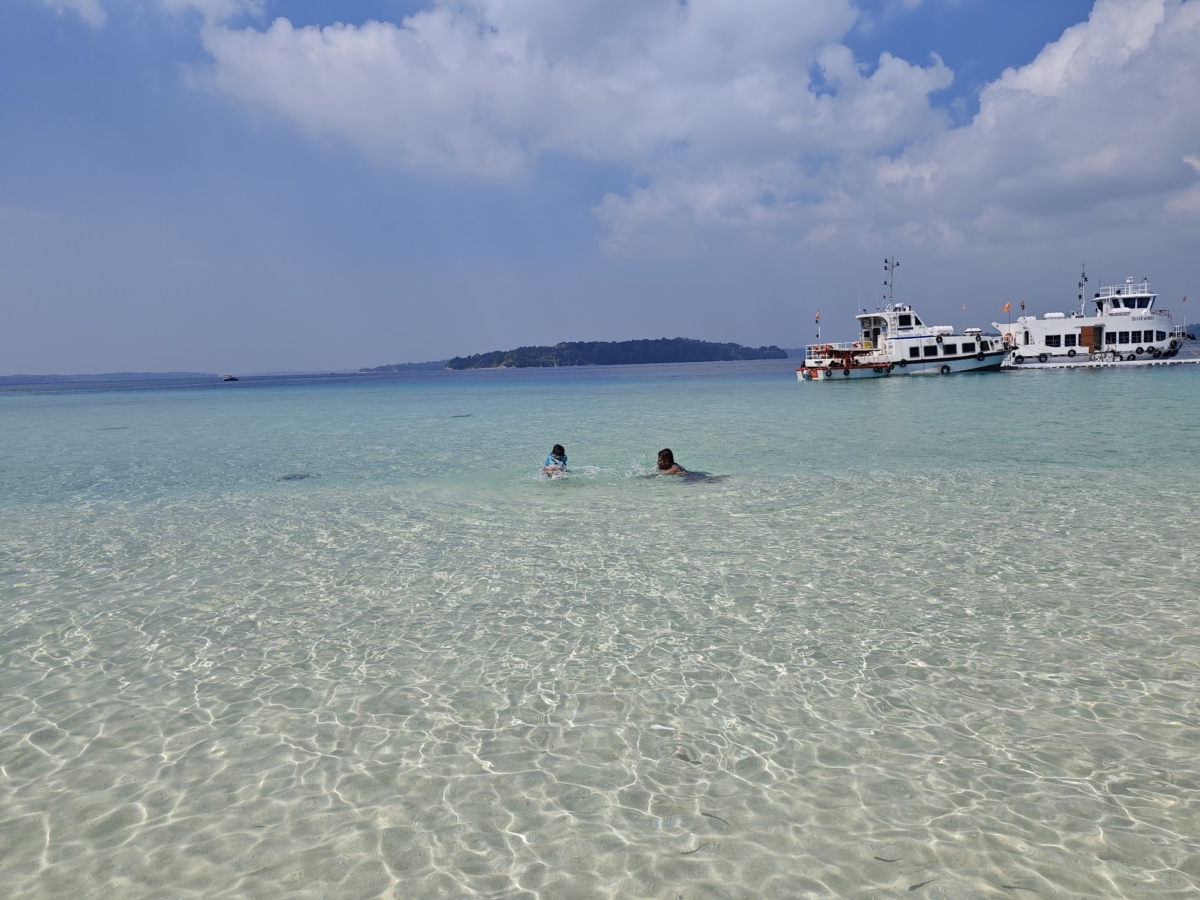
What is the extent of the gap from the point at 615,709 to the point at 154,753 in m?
3.65

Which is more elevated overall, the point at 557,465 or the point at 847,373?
the point at 847,373

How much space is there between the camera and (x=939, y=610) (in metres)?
7.84

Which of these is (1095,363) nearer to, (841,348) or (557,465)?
(841,348)

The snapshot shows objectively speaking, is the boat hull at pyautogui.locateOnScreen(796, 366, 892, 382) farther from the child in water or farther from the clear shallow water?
the child in water

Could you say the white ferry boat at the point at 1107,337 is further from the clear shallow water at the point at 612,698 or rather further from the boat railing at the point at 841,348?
the clear shallow water at the point at 612,698

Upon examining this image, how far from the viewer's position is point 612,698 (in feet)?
20.1

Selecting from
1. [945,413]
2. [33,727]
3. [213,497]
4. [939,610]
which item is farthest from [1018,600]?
[945,413]

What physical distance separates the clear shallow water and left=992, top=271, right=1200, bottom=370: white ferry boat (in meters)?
71.9

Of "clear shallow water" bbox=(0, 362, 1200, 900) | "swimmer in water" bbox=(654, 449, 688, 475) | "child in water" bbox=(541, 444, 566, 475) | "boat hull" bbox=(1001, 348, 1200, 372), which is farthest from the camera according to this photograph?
"boat hull" bbox=(1001, 348, 1200, 372)

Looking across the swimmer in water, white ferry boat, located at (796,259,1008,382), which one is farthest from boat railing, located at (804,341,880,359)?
the swimmer in water

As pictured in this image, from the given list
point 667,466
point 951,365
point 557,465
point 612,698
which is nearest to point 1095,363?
point 951,365

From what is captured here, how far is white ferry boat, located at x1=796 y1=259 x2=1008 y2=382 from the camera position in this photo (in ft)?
226

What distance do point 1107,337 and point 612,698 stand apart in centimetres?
8829

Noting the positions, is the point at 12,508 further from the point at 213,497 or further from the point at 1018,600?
the point at 1018,600
